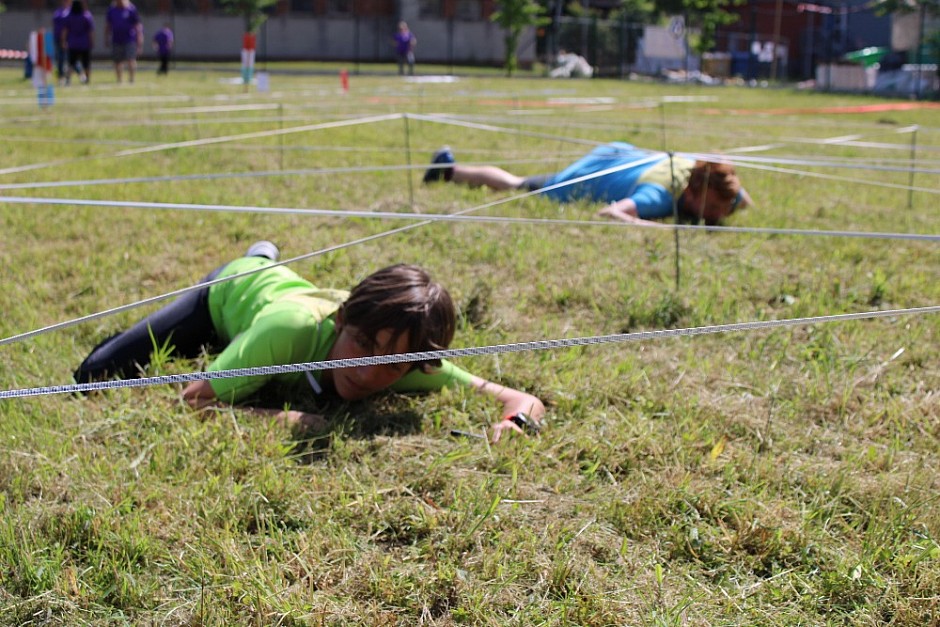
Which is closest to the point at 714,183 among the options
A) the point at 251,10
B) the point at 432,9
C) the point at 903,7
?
the point at 903,7

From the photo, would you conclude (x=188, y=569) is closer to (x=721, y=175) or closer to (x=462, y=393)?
(x=462, y=393)

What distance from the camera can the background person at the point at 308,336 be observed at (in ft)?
8.87

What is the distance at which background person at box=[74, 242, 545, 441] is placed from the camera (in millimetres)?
2703

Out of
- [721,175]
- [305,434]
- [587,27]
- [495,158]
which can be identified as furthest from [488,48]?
[305,434]

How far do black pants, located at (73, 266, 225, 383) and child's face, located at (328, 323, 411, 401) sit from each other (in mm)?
721

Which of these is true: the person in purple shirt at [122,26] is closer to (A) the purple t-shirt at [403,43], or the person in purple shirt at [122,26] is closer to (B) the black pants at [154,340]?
(A) the purple t-shirt at [403,43]

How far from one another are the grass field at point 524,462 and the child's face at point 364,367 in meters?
0.09

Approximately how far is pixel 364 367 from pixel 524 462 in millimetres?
541

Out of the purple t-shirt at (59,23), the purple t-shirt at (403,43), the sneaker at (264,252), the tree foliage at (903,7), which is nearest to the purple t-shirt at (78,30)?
the purple t-shirt at (59,23)

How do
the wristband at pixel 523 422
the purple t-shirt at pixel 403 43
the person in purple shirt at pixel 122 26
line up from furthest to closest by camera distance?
the purple t-shirt at pixel 403 43, the person in purple shirt at pixel 122 26, the wristband at pixel 523 422

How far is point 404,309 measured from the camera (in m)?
2.67

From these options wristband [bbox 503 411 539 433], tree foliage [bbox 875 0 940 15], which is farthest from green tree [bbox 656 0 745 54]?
wristband [bbox 503 411 539 433]

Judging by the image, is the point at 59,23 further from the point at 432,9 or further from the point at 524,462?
the point at 432,9

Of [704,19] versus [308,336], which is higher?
[704,19]
